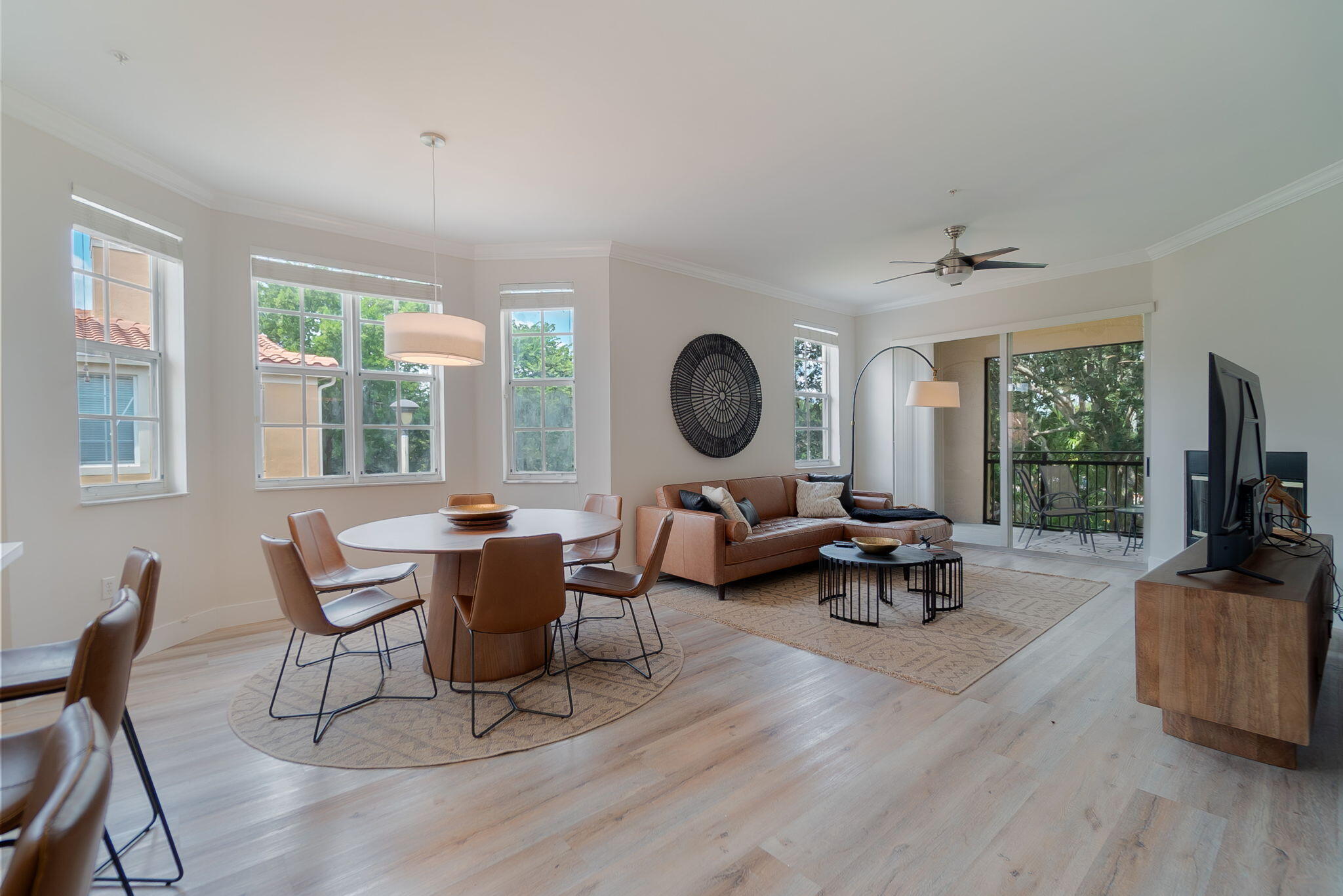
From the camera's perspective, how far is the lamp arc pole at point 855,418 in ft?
22.1

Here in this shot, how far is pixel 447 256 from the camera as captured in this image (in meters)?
4.75

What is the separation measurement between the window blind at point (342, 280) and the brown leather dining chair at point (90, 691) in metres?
3.37

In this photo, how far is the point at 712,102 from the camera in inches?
111

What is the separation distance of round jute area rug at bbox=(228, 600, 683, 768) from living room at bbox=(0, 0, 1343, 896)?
34mm

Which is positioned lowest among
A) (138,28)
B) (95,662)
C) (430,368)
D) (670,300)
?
(95,662)

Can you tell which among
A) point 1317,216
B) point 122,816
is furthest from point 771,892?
point 1317,216

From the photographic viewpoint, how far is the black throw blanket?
17.3 feet

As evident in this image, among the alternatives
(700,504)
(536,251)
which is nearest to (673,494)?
(700,504)

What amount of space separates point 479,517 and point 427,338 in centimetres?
94

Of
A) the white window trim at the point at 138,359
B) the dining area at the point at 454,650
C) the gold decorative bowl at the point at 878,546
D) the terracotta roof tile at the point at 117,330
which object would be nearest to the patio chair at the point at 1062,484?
the gold decorative bowl at the point at 878,546

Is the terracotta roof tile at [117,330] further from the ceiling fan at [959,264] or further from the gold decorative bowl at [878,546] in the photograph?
the ceiling fan at [959,264]

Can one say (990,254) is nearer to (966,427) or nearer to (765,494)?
(765,494)

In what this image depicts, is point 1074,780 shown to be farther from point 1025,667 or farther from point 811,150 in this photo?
point 811,150

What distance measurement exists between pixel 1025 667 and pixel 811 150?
3.03 m
